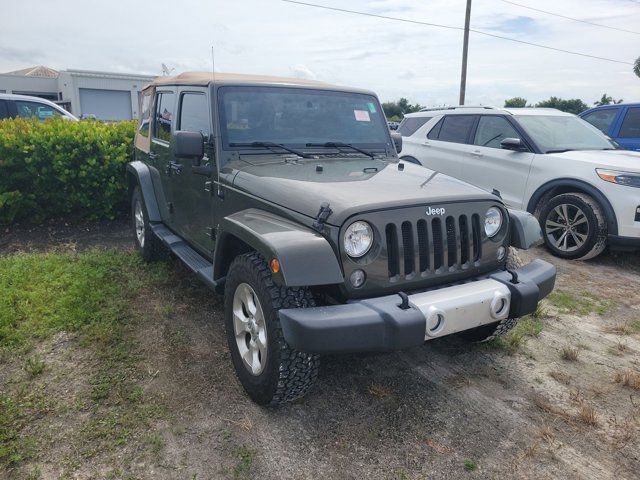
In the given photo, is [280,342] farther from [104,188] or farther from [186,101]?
[104,188]

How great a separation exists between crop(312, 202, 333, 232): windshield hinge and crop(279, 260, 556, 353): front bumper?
1.42ft

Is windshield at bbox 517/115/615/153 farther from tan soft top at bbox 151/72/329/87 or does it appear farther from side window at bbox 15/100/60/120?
side window at bbox 15/100/60/120

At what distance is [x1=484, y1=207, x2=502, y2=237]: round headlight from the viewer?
3.13 meters

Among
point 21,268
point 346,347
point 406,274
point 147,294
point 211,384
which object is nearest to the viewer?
point 346,347

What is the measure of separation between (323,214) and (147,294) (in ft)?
8.51

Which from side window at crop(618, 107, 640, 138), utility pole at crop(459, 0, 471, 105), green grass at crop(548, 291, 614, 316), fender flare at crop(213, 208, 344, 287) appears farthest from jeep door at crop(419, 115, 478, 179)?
utility pole at crop(459, 0, 471, 105)

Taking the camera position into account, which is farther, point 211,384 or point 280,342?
point 211,384

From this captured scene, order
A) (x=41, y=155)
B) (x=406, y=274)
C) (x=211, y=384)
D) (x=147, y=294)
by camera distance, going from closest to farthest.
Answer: (x=406, y=274), (x=211, y=384), (x=147, y=294), (x=41, y=155)

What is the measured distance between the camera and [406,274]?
2.77 meters

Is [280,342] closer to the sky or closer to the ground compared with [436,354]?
closer to the sky

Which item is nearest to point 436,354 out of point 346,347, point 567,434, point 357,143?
point 567,434

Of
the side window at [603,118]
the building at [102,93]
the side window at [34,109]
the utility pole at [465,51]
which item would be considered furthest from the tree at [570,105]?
the building at [102,93]

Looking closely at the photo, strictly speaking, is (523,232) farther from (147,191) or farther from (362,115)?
(147,191)

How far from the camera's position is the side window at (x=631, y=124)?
8055 millimetres
